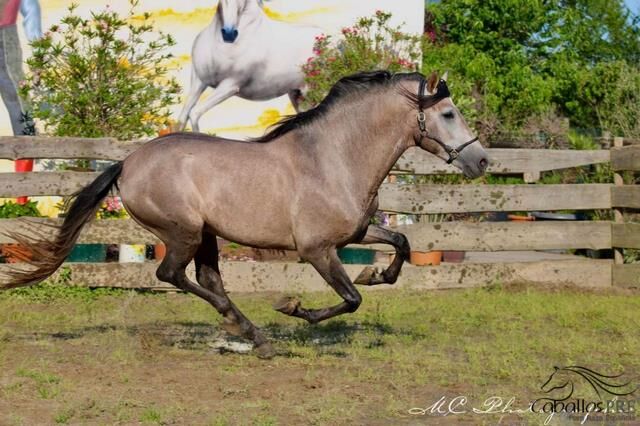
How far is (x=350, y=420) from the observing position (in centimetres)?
497

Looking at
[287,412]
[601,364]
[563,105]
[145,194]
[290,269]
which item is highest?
[145,194]

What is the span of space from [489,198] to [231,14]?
5.06 m

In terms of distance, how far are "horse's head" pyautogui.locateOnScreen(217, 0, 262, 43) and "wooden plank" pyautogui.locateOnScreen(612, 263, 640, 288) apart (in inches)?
244

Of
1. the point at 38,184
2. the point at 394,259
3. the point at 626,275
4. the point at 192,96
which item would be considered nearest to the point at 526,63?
the point at 192,96

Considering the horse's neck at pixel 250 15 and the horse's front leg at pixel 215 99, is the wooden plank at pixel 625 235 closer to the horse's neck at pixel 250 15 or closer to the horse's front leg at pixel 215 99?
the horse's front leg at pixel 215 99

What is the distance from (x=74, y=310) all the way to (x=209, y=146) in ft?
9.91

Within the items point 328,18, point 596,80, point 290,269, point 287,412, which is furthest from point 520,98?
point 287,412

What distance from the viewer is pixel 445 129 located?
678 cm

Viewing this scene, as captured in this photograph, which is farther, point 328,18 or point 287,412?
point 328,18

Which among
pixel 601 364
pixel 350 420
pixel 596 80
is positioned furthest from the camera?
pixel 596 80

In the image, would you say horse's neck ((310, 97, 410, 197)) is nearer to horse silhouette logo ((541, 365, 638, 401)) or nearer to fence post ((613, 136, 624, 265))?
horse silhouette logo ((541, 365, 638, 401))

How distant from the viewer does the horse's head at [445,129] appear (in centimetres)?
675

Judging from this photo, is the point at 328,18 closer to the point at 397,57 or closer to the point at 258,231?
the point at 397,57

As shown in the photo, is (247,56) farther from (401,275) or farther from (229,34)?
(401,275)
